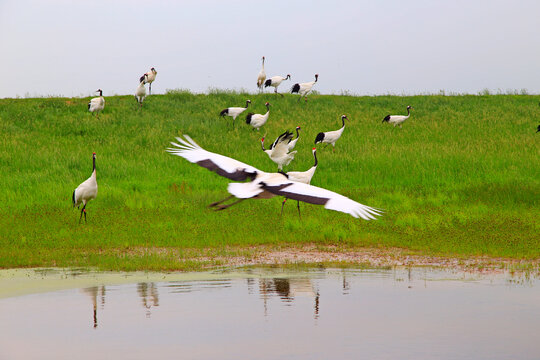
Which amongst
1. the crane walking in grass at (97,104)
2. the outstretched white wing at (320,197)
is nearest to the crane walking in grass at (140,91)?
the crane walking in grass at (97,104)

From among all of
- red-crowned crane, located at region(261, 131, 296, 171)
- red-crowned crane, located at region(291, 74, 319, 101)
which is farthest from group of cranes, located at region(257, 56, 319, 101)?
red-crowned crane, located at region(261, 131, 296, 171)

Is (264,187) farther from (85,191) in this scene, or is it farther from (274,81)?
(274,81)

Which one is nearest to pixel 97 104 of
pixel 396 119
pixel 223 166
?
pixel 396 119

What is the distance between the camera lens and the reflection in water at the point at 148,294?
8.13 meters

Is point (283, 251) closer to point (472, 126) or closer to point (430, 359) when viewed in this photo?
point (430, 359)

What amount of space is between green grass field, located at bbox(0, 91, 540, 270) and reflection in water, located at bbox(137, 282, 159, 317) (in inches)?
48.1

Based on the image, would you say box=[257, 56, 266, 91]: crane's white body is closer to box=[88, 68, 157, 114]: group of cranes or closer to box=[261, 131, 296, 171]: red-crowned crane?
box=[88, 68, 157, 114]: group of cranes

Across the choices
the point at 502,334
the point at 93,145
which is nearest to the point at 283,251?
the point at 502,334

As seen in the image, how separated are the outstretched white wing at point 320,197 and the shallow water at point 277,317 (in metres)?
1.06

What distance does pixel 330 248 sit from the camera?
1246 cm

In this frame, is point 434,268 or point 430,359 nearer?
point 430,359

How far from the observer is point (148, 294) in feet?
28.5

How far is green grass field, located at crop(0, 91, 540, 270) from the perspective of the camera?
41.9ft

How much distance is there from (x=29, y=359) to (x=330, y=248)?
Answer: 22.8 feet
